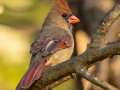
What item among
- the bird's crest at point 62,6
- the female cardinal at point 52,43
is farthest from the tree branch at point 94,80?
the bird's crest at point 62,6

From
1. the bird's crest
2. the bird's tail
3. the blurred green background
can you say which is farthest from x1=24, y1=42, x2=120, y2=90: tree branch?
the blurred green background

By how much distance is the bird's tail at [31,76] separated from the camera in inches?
126

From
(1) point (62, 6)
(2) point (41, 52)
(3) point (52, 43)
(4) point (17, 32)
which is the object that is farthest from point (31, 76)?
(4) point (17, 32)

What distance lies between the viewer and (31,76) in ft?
10.8

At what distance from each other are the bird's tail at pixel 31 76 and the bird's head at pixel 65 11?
0.55 meters

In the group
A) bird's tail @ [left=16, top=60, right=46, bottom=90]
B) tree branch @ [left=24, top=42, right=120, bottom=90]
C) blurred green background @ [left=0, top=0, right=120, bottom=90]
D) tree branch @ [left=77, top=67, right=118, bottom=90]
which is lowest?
blurred green background @ [left=0, top=0, right=120, bottom=90]

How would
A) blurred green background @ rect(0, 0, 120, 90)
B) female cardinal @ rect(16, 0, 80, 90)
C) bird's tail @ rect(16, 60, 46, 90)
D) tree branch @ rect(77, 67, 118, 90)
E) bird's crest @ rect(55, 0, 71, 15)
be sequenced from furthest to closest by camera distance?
blurred green background @ rect(0, 0, 120, 90) → bird's crest @ rect(55, 0, 71, 15) → female cardinal @ rect(16, 0, 80, 90) → bird's tail @ rect(16, 60, 46, 90) → tree branch @ rect(77, 67, 118, 90)

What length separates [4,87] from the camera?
7668 millimetres

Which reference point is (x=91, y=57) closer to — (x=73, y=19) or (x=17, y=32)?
(x=73, y=19)

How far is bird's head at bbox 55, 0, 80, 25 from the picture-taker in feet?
12.6

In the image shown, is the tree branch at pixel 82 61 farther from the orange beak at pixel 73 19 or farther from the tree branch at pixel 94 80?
the orange beak at pixel 73 19

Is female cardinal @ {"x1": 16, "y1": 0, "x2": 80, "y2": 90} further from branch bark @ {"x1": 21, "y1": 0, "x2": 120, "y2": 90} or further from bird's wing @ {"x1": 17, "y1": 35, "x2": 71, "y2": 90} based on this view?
branch bark @ {"x1": 21, "y1": 0, "x2": 120, "y2": 90}

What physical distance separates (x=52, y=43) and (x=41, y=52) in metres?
0.12

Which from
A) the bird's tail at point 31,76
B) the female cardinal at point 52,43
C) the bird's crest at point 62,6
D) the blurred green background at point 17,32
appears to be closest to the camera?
the bird's tail at point 31,76
